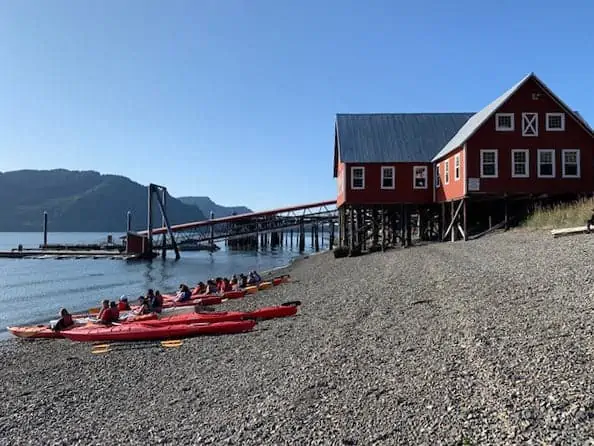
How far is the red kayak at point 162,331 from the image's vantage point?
16031mm

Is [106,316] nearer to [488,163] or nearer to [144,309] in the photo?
[144,309]

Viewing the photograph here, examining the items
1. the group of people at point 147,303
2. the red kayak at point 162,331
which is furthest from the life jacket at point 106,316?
the red kayak at point 162,331

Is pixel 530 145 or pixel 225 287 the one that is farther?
pixel 530 145

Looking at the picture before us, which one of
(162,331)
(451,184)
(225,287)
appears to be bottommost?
(162,331)

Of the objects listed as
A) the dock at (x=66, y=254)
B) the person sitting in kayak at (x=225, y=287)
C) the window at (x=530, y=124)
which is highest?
the window at (x=530, y=124)

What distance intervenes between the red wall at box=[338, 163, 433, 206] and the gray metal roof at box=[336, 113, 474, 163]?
20.7 inches

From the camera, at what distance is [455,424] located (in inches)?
274

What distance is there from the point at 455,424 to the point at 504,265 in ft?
42.0

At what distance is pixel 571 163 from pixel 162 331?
2611 centimetres

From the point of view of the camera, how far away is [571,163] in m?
31.2

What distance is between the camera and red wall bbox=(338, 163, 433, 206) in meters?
38.7

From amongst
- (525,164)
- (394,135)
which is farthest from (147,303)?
(394,135)

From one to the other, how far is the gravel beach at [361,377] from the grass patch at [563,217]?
319 inches

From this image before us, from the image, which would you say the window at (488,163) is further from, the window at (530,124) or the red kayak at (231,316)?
the red kayak at (231,316)
